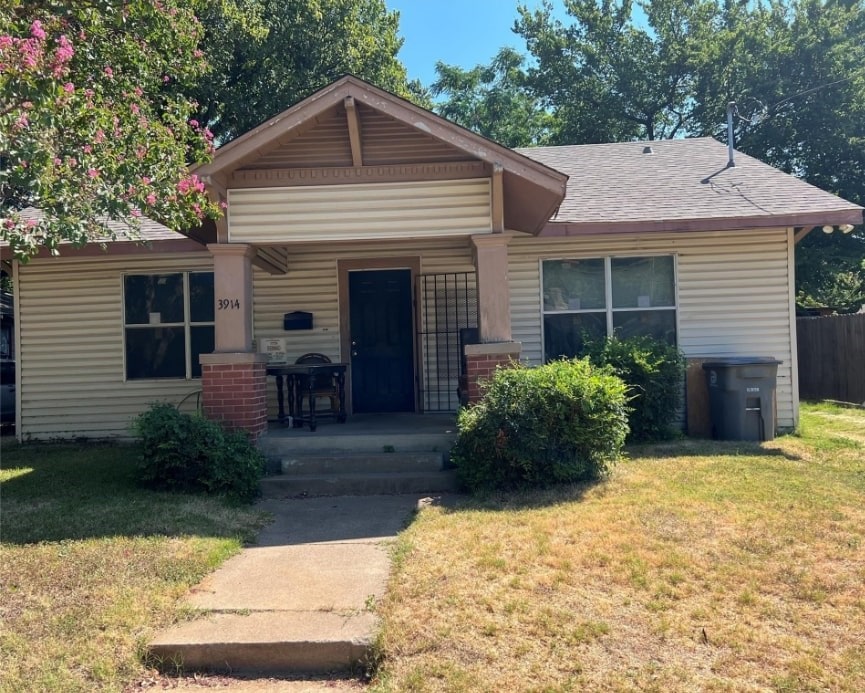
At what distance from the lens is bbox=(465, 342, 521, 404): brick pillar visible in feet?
22.8

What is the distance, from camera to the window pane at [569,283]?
30.7ft

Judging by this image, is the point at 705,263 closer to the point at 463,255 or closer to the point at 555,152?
the point at 463,255

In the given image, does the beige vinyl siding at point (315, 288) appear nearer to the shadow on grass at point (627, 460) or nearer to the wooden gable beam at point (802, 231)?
the shadow on grass at point (627, 460)

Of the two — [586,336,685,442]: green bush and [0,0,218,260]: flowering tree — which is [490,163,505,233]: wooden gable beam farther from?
[0,0,218,260]: flowering tree

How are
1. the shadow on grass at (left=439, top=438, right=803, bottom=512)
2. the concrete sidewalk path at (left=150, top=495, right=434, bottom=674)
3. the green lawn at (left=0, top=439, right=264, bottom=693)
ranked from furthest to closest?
the shadow on grass at (left=439, top=438, right=803, bottom=512) → the concrete sidewalk path at (left=150, top=495, right=434, bottom=674) → the green lawn at (left=0, top=439, right=264, bottom=693)

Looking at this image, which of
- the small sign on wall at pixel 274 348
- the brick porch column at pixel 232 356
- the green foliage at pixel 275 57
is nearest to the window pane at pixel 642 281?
the small sign on wall at pixel 274 348

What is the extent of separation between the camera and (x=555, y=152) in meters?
12.6

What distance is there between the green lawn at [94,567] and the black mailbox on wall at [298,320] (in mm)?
3164

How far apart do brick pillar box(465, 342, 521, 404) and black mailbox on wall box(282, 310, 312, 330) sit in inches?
134

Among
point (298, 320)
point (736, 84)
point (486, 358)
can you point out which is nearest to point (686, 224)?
point (486, 358)

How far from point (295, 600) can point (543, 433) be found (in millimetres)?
2789

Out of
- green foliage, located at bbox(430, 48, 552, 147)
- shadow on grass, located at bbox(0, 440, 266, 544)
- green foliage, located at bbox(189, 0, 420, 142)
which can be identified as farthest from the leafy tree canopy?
shadow on grass, located at bbox(0, 440, 266, 544)

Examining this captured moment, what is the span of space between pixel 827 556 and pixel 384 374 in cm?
634

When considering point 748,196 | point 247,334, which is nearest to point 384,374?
point 247,334
